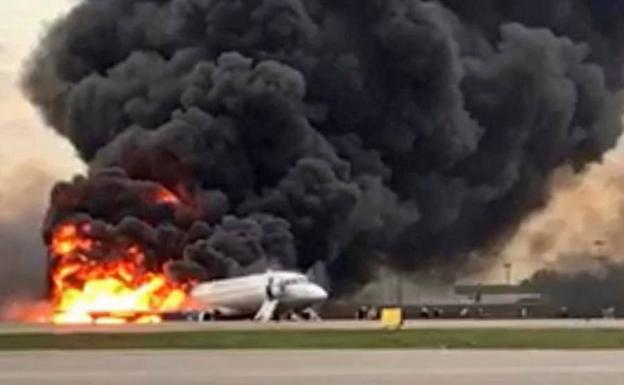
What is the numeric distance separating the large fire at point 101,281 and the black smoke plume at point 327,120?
1.77 metres

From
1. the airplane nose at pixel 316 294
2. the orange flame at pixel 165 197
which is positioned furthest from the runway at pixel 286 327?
the orange flame at pixel 165 197

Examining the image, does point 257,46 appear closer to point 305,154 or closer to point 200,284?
point 305,154

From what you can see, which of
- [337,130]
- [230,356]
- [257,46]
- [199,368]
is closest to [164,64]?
[257,46]

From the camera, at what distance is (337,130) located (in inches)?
4053

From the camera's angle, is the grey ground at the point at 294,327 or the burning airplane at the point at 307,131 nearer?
the grey ground at the point at 294,327

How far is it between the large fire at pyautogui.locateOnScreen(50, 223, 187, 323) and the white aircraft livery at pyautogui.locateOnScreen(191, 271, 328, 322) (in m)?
3.77

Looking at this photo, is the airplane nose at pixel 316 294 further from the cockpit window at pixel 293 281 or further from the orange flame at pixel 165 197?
the orange flame at pixel 165 197

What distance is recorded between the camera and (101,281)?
9288cm

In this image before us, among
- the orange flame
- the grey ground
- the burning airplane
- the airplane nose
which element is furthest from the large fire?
the grey ground

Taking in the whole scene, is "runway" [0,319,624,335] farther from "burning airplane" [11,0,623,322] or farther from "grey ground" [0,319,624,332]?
"burning airplane" [11,0,623,322]

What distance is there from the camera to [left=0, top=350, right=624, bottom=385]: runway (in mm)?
27370

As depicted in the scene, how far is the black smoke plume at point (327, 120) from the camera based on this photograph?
94.7 metres

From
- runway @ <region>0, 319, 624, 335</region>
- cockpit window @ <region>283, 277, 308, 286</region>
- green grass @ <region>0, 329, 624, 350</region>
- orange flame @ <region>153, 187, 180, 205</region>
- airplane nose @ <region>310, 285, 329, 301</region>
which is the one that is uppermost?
orange flame @ <region>153, 187, 180, 205</region>

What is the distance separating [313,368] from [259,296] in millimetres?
53331
